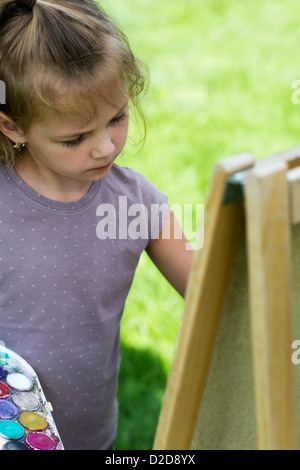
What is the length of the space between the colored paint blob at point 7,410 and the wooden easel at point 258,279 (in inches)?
14.9

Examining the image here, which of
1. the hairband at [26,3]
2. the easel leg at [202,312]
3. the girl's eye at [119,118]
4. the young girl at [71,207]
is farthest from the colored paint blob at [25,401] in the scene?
the hairband at [26,3]

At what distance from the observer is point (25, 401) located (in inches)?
46.2

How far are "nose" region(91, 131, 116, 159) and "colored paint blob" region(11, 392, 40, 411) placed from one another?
396 millimetres

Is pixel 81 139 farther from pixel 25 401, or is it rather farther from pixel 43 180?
pixel 25 401

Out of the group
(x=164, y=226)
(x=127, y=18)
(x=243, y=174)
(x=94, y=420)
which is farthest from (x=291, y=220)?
(x=127, y=18)

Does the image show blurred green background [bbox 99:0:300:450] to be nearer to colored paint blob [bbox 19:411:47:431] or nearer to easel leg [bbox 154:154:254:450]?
colored paint blob [bbox 19:411:47:431]

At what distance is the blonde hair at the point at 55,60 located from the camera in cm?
113

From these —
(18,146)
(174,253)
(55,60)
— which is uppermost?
(55,60)

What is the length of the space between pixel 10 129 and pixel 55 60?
17cm

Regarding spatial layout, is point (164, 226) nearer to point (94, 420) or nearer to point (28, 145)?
point (28, 145)

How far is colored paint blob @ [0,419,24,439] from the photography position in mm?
1134

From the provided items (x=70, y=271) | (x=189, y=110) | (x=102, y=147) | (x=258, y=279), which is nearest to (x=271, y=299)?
(x=258, y=279)
